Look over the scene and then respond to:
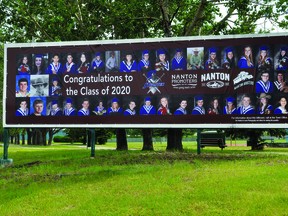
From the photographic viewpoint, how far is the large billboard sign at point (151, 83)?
13789 mm

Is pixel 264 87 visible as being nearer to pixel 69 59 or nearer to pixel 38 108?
pixel 69 59

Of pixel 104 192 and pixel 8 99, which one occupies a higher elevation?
pixel 8 99

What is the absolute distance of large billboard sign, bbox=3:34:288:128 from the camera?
13.8 meters

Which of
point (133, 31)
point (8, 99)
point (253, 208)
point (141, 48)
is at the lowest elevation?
point (253, 208)

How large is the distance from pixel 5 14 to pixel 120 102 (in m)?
12.4

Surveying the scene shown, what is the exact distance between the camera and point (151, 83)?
14.4 m

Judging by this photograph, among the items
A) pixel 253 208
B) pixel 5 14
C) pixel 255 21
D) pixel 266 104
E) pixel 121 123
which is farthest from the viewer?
pixel 5 14

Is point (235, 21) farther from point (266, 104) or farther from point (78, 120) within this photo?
point (78, 120)

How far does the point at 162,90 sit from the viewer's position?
14344mm

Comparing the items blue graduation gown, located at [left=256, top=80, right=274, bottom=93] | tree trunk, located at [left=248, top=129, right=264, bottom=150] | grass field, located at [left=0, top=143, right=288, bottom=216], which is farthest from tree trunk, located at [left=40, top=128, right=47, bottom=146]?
grass field, located at [left=0, top=143, right=288, bottom=216]

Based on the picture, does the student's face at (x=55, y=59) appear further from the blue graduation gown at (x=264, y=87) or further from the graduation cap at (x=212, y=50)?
the blue graduation gown at (x=264, y=87)

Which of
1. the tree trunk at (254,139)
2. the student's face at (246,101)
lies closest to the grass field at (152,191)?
the student's face at (246,101)

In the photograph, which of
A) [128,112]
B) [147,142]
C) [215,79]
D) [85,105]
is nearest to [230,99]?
[215,79]

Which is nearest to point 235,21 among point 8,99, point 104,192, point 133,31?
point 133,31
